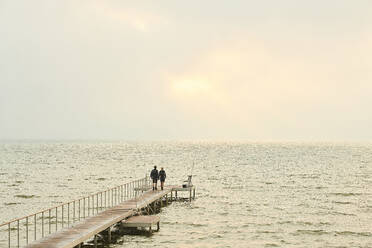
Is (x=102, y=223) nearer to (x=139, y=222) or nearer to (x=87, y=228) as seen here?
(x=87, y=228)

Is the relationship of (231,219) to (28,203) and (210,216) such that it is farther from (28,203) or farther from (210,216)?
(28,203)

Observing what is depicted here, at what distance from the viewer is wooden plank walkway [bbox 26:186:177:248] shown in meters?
21.7

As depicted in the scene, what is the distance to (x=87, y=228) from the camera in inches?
984

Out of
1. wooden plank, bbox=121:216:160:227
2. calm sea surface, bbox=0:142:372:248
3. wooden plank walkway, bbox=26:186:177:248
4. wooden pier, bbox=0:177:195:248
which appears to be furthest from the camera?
wooden plank, bbox=121:216:160:227

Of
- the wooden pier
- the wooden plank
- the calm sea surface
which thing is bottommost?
the calm sea surface

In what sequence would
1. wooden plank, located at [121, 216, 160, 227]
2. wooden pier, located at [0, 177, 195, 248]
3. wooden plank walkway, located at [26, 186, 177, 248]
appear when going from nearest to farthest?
wooden plank walkway, located at [26, 186, 177, 248], wooden pier, located at [0, 177, 195, 248], wooden plank, located at [121, 216, 160, 227]

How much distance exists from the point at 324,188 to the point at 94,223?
36886 millimetres

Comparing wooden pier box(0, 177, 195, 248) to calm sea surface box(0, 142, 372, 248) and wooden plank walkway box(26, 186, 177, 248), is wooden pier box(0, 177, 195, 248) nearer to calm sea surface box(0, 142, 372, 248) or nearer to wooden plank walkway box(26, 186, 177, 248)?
wooden plank walkway box(26, 186, 177, 248)

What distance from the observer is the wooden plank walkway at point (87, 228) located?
21680 mm

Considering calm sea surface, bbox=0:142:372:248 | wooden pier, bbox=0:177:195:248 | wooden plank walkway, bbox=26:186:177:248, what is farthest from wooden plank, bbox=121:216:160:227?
calm sea surface, bbox=0:142:372:248

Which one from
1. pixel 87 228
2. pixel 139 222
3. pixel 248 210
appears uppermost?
pixel 87 228

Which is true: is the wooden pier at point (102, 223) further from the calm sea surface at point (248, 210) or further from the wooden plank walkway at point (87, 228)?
the calm sea surface at point (248, 210)

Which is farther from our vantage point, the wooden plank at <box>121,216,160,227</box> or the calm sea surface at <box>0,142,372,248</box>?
the wooden plank at <box>121,216,160,227</box>

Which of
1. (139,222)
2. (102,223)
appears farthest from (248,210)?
(102,223)
